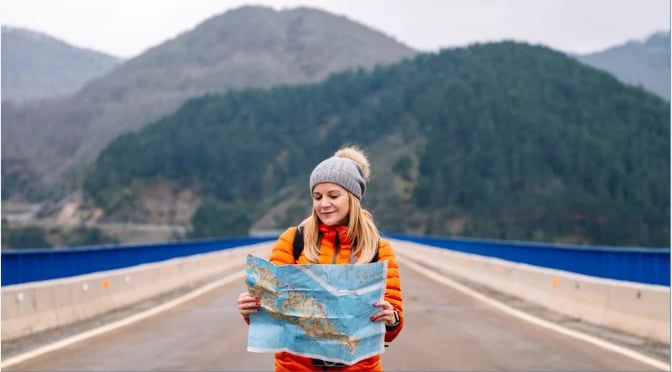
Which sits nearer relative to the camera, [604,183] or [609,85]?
[604,183]

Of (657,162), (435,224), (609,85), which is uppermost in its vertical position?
(609,85)

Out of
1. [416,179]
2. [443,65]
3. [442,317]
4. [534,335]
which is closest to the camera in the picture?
[534,335]

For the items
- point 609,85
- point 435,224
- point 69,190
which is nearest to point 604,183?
point 435,224

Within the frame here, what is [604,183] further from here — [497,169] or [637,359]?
[637,359]

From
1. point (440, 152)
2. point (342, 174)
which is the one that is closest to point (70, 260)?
point (342, 174)

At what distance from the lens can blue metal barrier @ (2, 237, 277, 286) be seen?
16.4 metres

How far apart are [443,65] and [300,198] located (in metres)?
43.0

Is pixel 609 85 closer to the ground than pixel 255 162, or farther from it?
farther from it

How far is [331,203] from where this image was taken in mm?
4039

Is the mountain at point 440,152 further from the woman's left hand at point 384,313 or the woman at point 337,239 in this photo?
the woman's left hand at point 384,313

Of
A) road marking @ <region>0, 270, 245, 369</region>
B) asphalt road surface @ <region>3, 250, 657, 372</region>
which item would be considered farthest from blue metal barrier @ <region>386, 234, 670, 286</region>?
road marking @ <region>0, 270, 245, 369</region>

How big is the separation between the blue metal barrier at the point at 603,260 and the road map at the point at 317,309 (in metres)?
13.6

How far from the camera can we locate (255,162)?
167375 mm

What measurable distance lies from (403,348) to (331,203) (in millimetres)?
7346
